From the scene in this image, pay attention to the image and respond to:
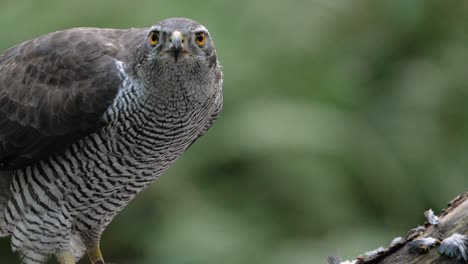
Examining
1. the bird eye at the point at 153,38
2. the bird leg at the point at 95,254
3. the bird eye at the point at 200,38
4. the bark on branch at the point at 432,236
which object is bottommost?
the bark on branch at the point at 432,236

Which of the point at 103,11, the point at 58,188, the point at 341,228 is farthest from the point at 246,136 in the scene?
the point at 58,188

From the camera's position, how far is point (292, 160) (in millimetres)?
6652

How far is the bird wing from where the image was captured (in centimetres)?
456

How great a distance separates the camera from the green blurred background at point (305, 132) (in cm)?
635

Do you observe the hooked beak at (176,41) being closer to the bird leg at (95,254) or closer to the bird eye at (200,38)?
the bird eye at (200,38)

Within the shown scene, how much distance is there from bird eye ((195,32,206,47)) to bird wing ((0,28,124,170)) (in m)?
0.49

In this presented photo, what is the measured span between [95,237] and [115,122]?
1023 mm

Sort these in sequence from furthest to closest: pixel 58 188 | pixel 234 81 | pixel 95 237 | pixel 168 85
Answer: pixel 234 81 < pixel 95 237 < pixel 58 188 < pixel 168 85

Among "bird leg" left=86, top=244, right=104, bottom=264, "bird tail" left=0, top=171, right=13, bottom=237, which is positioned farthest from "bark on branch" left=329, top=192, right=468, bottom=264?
"bird tail" left=0, top=171, right=13, bottom=237

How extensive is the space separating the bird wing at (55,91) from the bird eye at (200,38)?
1.62 feet

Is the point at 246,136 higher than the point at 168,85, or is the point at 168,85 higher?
the point at 168,85

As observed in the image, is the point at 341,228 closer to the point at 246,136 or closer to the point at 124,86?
the point at 246,136

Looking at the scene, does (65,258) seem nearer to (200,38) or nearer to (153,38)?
(153,38)

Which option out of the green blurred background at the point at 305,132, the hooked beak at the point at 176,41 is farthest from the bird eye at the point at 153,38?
the green blurred background at the point at 305,132
